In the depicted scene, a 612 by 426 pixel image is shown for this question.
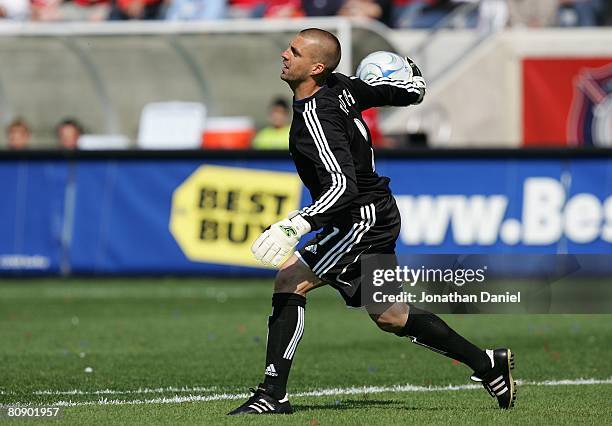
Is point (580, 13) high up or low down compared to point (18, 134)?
up

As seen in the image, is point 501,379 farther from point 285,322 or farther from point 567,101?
point 567,101

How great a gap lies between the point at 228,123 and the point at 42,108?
330 cm

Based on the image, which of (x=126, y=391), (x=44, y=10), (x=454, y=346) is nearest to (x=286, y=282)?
(x=454, y=346)

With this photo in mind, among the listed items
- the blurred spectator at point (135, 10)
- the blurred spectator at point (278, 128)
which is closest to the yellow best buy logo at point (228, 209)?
the blurred spectator at point (278, 128)

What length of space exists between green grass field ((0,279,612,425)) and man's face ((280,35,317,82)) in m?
1.78

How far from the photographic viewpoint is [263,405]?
6.98m

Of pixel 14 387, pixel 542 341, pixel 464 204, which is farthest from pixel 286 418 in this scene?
pixel 464 204

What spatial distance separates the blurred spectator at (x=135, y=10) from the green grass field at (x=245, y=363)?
6.69 metres

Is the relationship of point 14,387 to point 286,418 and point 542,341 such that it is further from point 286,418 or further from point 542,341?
point 542,341

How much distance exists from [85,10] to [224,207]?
23.2 ft

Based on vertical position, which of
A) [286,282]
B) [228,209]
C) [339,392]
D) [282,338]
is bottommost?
[228,209]

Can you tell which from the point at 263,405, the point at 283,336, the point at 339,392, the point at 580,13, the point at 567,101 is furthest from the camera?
the point at 580,13

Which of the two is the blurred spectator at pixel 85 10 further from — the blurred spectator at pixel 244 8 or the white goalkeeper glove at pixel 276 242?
the white goalkeeper glove at pixel 276 242

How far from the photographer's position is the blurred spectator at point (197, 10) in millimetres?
20219
